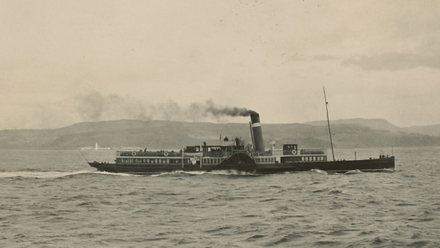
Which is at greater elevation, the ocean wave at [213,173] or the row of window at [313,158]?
the row of window at [313,158]

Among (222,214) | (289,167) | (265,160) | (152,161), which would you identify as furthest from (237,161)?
(222,214)

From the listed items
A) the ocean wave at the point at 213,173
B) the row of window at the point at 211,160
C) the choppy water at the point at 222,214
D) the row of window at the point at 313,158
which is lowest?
the choppy water at the point at 222,214

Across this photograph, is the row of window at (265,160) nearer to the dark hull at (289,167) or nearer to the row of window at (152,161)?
the dark hull at (289,167)

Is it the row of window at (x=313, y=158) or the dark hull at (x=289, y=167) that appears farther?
the row of window at (x=313, y=158)

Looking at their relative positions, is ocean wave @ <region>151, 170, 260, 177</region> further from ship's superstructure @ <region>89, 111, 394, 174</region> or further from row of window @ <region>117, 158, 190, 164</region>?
row of window @ <region>117, 158, 190, 164</region>

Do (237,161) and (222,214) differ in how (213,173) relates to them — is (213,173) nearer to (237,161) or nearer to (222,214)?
(237,161)

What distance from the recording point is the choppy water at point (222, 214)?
18453 millimetres

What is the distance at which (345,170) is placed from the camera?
2013 inches

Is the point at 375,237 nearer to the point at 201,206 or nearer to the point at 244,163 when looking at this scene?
the point at 201,206

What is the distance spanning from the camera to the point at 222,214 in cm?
2417

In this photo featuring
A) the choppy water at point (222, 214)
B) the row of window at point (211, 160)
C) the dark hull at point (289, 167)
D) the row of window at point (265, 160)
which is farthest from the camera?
the row of window at point (265, 160)

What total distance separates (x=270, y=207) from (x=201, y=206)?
4559mm

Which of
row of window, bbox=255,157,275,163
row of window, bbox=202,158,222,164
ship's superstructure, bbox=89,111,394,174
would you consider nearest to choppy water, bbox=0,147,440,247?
ship's superstructure, bbox=89,111,394,174

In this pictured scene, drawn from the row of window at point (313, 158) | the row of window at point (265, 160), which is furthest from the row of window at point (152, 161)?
the row of window at point (313, 158)
